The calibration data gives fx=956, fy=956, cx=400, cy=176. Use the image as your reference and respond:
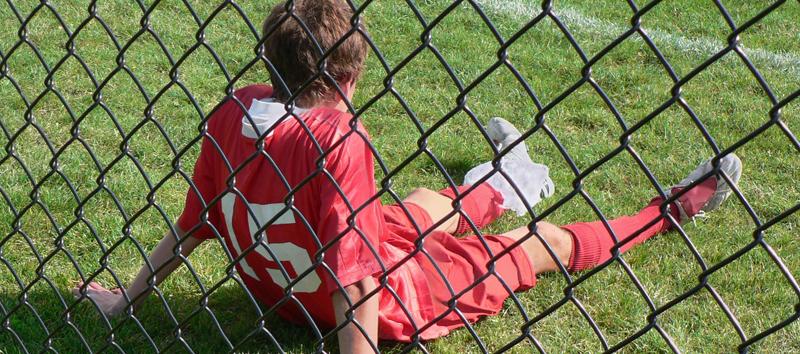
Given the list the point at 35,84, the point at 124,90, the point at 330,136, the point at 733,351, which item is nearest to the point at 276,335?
the point at 330,136

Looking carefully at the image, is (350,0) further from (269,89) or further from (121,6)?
(121,6)

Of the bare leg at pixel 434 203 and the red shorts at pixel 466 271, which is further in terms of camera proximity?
the bare leg at pixel 434 203

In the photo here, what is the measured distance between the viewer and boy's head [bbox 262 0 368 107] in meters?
2.10

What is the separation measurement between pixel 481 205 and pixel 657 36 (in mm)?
2426

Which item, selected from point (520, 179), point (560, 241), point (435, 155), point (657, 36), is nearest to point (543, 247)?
point (560, 241)

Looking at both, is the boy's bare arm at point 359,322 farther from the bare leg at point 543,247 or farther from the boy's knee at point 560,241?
the boy's knee at point 560,241

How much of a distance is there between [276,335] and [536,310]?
2.73ft

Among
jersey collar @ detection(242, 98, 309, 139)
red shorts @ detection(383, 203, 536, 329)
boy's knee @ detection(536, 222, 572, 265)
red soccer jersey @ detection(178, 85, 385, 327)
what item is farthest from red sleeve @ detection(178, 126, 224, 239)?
boy's knee @ detection(536, 222, 572, 265)

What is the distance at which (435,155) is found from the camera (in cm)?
390

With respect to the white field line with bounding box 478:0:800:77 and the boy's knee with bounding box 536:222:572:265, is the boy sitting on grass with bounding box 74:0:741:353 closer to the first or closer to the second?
the boy's knee with bounding box 536:222:572:265

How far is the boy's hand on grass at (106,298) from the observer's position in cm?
280

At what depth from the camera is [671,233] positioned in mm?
3447

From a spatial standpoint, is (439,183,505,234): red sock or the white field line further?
the white field line

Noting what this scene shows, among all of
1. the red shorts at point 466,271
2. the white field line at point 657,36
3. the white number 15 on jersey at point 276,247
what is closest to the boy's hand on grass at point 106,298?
the white number 15 on jersey at point 276,247
